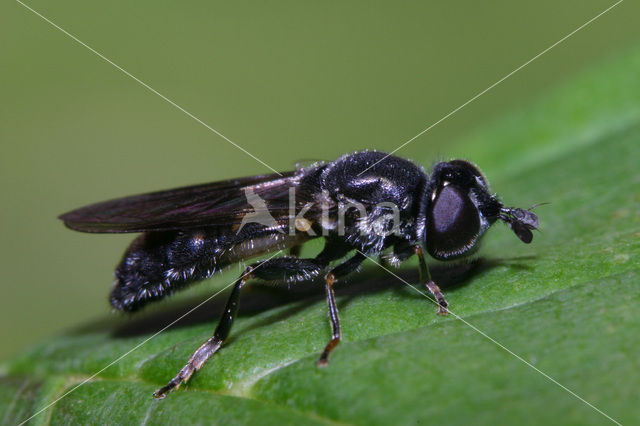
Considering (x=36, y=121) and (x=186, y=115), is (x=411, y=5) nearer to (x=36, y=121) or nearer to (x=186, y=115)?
(x=186, y=115)

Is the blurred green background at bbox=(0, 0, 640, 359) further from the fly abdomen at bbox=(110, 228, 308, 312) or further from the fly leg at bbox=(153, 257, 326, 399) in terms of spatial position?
the fly leg at bbox=(153, 257, 326, 399)

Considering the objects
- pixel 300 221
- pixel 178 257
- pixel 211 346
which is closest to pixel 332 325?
pixel 211 346

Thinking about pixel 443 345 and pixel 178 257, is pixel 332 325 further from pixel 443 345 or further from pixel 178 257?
pixel 178 257

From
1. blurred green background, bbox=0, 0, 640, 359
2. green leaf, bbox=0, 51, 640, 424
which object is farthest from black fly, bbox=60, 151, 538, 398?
blurred green background, bbox=0, 0, 640, 359

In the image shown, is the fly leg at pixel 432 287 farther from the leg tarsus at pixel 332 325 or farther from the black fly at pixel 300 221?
the leg tarsus at pixel 332 325

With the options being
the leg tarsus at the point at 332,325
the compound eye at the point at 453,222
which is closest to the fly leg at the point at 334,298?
the leg tarsus at the point at 332,325
